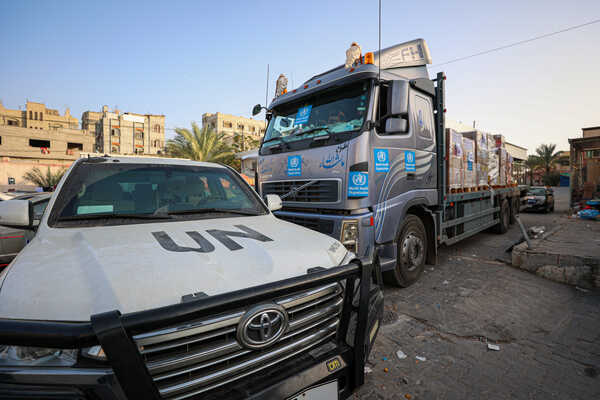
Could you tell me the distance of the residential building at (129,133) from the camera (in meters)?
52.5

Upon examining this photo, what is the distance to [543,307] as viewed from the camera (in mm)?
3645

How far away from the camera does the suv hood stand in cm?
119

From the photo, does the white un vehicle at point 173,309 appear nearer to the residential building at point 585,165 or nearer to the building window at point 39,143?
the residential building at point 585,165

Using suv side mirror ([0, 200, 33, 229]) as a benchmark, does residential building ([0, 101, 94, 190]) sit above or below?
above

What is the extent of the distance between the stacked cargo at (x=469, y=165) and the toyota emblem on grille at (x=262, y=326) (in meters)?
5.58

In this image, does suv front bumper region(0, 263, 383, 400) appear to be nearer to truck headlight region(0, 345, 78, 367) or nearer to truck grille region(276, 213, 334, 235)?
truck headlight region(0, 345, 78, 367)

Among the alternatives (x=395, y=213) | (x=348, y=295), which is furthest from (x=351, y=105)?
(x=348, y=295)

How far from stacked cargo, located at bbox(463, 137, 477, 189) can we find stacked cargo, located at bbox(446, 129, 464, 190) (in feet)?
0.66

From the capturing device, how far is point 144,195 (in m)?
2.45

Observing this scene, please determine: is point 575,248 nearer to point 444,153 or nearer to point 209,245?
point 444,153

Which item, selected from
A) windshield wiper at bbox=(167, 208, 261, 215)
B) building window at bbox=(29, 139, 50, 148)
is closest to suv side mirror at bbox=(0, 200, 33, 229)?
windshield wiper at bbox=(167, 208, 261, 215)

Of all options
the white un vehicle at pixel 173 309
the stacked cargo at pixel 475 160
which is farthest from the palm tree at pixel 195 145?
the white un vehicle at pixel 173 309

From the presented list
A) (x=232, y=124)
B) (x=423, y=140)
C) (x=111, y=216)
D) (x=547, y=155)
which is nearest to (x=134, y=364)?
(x=111, y=216)

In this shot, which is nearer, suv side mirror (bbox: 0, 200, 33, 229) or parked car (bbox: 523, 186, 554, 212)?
suv side mirror (bbox: 0, 200, 33, 229)
